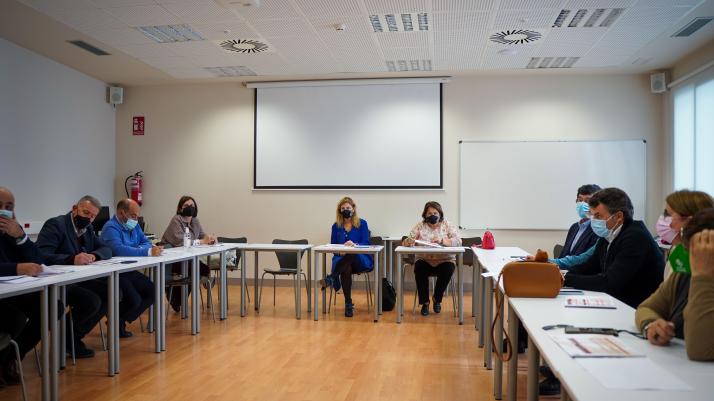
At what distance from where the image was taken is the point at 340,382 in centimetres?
338

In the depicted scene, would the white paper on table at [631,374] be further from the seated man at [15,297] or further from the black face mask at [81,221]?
the black face mask at [81,221]

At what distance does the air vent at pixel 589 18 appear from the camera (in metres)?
4.80

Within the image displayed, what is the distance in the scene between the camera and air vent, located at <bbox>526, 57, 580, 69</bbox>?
6332 millimetres

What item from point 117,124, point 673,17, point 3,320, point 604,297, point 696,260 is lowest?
point 3,320

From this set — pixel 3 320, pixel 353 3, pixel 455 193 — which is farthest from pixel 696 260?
pixel 455 193

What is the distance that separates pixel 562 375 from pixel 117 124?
26.4 ft

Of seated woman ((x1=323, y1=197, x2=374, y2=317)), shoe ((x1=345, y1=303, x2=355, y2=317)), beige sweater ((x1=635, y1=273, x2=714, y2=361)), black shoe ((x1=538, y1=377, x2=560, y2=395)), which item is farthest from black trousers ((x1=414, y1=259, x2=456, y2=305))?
beige sweater ((x1=635, y1=273, x2=714, y2=361))

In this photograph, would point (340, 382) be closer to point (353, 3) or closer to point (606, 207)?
point (606, 207)

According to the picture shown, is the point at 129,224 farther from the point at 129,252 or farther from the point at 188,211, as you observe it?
the point at 188,211

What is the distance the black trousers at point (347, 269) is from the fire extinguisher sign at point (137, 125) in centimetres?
414

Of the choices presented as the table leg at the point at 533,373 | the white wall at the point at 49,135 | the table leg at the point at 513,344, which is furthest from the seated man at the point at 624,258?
the white wall at the point at 49,135

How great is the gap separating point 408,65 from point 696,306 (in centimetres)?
555

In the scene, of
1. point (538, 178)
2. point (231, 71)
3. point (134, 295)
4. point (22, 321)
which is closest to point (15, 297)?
point (22, 321)

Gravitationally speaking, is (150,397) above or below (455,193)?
below
